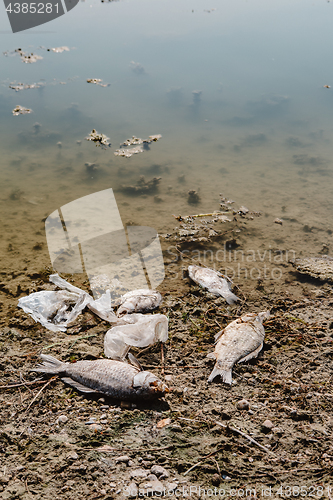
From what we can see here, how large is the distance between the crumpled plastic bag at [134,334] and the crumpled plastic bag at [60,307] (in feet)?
0.88

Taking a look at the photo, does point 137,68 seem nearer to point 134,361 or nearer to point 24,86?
point 24,86

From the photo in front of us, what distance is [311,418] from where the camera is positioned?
270 cm

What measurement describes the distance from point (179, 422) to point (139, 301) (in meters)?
1.64

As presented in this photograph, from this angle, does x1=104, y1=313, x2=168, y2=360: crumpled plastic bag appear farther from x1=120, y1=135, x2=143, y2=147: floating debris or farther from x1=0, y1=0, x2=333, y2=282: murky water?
x1=120, y1=135, x2=143, y2=147: floating debris

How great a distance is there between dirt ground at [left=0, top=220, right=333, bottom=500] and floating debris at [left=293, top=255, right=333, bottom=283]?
1111mm

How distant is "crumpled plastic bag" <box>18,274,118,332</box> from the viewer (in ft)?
12.5

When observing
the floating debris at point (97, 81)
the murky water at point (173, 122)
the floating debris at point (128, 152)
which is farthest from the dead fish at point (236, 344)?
the floating debris at point (97, 81)

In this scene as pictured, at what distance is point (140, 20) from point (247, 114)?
11258 mm

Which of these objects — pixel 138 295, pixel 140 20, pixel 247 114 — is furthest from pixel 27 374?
pixel 140 20

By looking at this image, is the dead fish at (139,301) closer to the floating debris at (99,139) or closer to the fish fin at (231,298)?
the fish fin at (231,298)

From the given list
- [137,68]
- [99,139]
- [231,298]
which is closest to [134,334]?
[231,298]

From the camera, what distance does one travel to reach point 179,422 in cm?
265

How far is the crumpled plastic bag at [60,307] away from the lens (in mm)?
3803

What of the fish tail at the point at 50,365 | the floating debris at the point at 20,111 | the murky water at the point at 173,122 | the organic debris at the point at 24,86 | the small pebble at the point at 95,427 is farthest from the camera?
the organic debris at the point at 24,86
